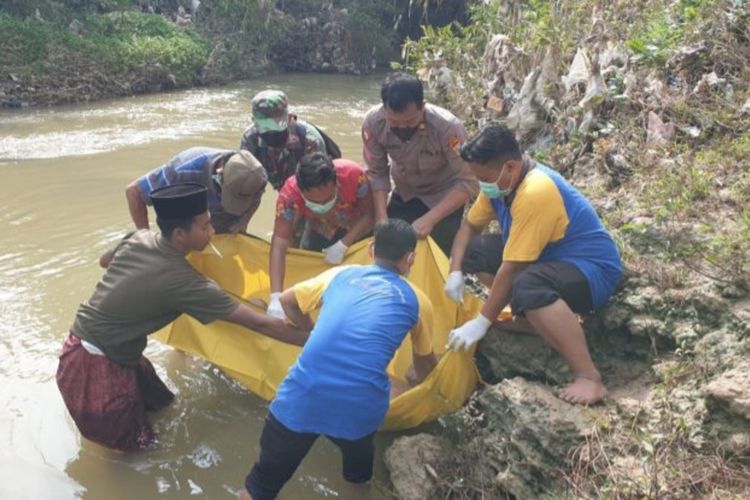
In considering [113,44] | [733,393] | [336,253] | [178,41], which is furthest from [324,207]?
[178,41]

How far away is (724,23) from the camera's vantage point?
4.48 meters

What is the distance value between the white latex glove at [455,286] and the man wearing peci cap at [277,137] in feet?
4.26

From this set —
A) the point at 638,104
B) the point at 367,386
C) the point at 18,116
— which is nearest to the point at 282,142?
the point at 367,386

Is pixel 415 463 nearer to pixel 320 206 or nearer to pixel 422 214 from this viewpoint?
pixel 320 206

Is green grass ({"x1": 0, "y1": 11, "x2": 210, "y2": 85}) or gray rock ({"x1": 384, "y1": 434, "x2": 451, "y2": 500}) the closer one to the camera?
gray rock ({"x1": 384, "y1": 434, "x2": 451, "y2": 500})

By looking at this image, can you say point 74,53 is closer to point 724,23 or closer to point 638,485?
point 724,23

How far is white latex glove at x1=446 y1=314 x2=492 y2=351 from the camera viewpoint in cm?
283

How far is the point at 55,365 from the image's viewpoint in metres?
3.88

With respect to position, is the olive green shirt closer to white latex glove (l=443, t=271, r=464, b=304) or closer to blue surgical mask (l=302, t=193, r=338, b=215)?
blue surgical mask (l=302, t=193, r=338, b=215)

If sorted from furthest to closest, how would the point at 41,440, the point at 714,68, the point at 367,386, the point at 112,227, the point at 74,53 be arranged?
1. the point at 74,53
2. the point at 112,227
3. the point at 714,68
4. the point at 41,440
5. the point at 367,386

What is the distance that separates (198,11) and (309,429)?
57.6ft

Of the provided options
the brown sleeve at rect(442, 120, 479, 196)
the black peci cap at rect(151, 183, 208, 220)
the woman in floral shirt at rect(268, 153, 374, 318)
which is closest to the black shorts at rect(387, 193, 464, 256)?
the brown sleeve at rect(442, 120, 479, 196)

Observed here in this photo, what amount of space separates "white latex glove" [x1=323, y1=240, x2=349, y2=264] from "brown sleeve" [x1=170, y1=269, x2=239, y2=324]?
0.76 metres

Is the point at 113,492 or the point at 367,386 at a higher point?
the point at 367,386
